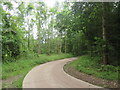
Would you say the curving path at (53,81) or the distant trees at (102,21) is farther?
the distant trees at (102,21)

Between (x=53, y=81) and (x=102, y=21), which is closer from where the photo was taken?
(x=53, y=81)

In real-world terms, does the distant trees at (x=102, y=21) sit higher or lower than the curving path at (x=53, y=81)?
higher

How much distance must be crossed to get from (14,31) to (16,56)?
3303 millimetres

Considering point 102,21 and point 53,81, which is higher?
point 102,21

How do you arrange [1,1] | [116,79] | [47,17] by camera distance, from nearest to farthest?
[116,79]
[1,1]
[47,17]

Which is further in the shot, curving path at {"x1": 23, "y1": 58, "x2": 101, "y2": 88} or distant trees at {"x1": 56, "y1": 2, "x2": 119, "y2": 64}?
distant trees at {"x1": 56, "y1": 2, "x2": 119, "y2": 64}


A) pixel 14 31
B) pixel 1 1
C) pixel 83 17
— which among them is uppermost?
pixel 1 1

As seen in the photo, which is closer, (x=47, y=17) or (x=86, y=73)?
(x=86, y=73)

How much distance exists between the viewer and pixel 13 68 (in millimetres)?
10211

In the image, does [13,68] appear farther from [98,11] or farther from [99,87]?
[98,11]

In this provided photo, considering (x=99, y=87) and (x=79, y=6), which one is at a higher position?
(x=79, y=6)

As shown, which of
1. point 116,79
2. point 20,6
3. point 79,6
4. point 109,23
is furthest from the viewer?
point 20,6

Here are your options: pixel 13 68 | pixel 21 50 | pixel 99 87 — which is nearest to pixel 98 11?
pixel 99 87

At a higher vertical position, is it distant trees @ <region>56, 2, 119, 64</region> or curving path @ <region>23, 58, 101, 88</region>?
distant trees @ <region>56, 2, 119, 64</region>
